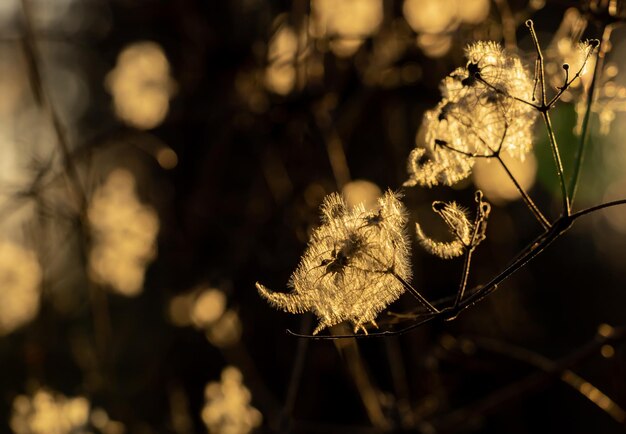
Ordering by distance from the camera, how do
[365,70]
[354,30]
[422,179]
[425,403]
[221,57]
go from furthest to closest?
1. [221,57]
2. [354,30]
3. [365,70]
4. [425,403]
5. [422,179]

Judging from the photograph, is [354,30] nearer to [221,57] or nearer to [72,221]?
[221,57]

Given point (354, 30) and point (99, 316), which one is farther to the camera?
point (354, 30)

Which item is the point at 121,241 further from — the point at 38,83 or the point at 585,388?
the point at 585,388

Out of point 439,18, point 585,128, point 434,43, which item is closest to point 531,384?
point 585,128

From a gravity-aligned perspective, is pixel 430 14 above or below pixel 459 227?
above

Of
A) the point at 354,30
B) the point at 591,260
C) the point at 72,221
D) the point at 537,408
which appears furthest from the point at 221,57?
the point at 591,260

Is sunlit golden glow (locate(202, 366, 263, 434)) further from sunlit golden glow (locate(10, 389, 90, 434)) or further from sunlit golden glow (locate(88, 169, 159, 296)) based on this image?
sunlit golden glow (locate(88, 169, 159, 296))
